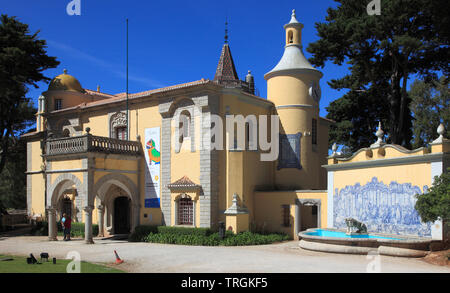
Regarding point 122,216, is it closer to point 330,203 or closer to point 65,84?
point 65,84

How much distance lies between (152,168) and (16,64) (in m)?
12.8

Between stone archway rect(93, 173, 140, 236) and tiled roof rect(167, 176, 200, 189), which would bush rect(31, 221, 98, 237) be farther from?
tiled roof rect(167, 176, 200, 189)

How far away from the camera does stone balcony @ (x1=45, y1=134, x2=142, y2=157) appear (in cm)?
2425

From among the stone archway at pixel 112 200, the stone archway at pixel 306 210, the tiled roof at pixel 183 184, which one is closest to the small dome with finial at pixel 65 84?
the stone archway at pixel 112 200

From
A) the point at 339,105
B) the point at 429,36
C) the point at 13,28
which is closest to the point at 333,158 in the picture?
the point at 429,36

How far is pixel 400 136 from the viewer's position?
3020 centimetres

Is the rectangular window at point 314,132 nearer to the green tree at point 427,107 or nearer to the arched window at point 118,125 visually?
→ the arched window at point 118,125

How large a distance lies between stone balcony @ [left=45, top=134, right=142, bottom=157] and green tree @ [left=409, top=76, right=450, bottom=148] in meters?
30.1

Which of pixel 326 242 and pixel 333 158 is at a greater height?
pixel 333 158

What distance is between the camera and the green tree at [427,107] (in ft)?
144

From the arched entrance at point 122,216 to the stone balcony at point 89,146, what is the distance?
3933mm

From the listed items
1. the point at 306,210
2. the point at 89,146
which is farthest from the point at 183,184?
the point at 306,210

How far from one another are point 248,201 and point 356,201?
21.2 feet
